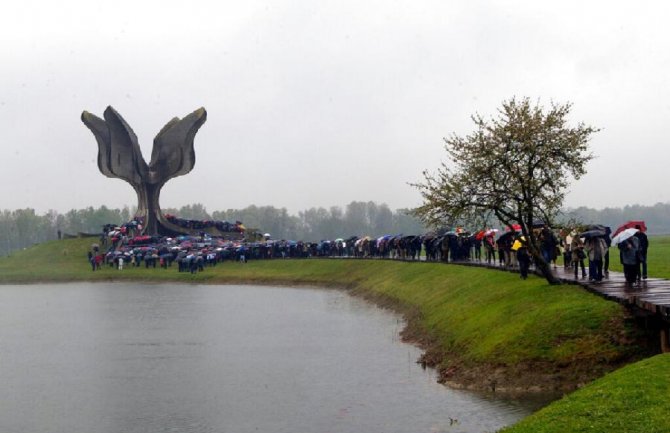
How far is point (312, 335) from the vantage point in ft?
116

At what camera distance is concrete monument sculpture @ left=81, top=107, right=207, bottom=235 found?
96.8 m

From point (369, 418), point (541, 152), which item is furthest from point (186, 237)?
point (369, 418)

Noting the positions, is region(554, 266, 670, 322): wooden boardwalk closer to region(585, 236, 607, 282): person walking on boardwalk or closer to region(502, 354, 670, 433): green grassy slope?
region(585, 236, 607, 282): person walking on boardwalk

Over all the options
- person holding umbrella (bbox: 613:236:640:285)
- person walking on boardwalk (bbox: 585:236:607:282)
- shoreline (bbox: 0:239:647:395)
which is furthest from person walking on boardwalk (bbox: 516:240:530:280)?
person holding umbrella (bbox: 613:236:640:285)

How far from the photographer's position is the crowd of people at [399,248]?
92.0 feet

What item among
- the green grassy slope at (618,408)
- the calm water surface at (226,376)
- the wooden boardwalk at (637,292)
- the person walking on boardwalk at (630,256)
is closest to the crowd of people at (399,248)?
the person walking on boardwalk at (630,256)

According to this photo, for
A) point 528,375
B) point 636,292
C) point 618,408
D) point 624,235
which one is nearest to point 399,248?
point 624,235

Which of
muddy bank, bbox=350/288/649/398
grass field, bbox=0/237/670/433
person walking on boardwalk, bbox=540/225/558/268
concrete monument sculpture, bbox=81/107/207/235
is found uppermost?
concrete monument sculpture, bbox=81/107/207/235

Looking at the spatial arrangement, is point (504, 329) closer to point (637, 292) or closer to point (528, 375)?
point (528, 375)

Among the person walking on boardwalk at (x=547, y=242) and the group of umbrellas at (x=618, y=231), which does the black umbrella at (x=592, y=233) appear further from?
the person walking on boardwalk at (x=547, y=242)

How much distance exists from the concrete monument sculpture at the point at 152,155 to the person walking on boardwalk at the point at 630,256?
75697mm

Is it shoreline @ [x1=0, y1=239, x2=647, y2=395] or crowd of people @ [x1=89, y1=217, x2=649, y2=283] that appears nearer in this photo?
shoreline @ [x1=0, y1=239, x2=647, y2=395]

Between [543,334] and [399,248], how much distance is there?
1578 inches

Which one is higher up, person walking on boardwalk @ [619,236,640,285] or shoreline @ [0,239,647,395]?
person walking on boardwalk @ [619,236,640,285]
